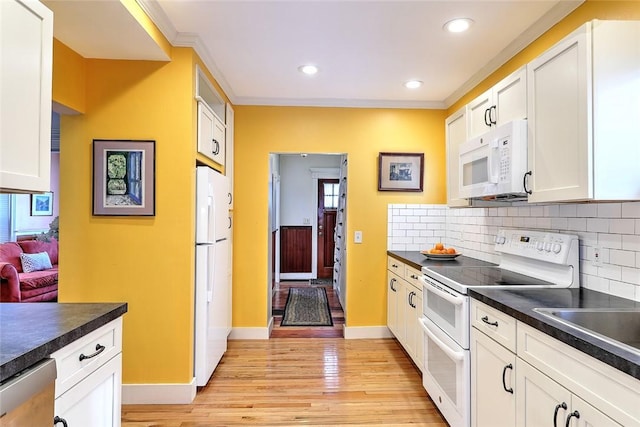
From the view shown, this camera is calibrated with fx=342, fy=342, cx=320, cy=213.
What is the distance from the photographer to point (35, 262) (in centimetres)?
453

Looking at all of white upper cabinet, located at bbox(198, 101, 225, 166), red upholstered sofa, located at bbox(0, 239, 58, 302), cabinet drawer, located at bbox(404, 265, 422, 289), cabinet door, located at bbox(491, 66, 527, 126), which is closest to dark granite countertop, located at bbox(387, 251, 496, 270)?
cabinet drawer, located at bbox(404, 265, 422, 289)

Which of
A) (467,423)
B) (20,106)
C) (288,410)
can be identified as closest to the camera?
(20,106)

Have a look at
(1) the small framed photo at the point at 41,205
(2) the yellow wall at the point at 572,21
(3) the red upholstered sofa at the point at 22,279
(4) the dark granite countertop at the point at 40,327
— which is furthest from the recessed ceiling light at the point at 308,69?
(1) the small framed photo at the point at 41,205

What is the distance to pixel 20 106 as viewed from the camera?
3.65ft

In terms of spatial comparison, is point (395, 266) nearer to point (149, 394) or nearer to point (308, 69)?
point (308, 69)

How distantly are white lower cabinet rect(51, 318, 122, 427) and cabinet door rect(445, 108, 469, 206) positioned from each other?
2322 millimetres

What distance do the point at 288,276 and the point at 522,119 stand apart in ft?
17.9

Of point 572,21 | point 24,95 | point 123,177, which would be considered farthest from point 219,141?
point 572,21

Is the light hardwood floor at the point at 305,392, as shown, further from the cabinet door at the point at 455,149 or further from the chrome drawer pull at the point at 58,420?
the cabinet door at the point at 455,149

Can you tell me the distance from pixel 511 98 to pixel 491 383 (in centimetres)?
151

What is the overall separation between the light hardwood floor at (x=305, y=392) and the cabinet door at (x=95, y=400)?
904mm

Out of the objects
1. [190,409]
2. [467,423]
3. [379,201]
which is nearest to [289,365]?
[190,409]

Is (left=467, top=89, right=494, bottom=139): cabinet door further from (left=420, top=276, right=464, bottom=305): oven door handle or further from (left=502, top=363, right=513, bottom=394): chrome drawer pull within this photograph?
(left=502, top=363, right=513, bottom=394): chrome drawer pull

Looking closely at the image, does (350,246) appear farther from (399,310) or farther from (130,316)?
(130,316)
